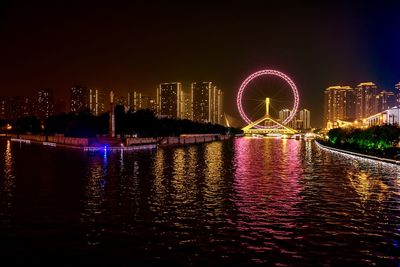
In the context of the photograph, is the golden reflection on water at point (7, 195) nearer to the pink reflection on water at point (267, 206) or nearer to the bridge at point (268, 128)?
the pink reflection on water at point (267, 206)

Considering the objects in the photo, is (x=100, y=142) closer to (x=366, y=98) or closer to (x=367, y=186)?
(x=367, y=186)

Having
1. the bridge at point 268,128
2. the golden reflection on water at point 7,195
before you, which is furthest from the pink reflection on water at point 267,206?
the bridge at point 268,128

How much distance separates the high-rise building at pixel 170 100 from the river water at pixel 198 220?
13241 cm

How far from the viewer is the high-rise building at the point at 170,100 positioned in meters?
155

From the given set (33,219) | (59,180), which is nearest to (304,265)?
(33,219)

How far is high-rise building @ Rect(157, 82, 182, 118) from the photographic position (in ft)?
508

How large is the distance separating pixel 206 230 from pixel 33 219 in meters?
4.67

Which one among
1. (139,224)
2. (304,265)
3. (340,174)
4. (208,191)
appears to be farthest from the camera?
(340,174)

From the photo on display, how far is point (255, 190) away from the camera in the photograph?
728 inches

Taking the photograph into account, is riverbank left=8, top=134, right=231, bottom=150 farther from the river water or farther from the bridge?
the bridge

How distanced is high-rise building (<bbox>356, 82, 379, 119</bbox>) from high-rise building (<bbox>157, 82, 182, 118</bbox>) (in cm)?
7052

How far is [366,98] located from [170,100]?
3043 inches

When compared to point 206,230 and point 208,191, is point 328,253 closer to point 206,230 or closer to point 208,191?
point 206,230

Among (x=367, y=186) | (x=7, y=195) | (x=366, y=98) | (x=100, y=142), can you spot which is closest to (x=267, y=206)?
(x=367, y=186)
